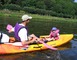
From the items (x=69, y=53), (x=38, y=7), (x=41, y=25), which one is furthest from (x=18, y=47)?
(x=38, y=7)

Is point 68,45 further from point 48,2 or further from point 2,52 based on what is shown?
point 48,2

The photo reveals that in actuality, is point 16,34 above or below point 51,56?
above

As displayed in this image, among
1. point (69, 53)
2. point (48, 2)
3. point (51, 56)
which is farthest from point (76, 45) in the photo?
point (48, 2)

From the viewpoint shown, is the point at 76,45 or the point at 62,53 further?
the point at 76,45

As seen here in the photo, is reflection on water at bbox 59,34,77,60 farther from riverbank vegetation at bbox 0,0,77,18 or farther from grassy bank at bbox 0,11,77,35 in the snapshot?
riverbank vegetation at bbox 0,0,77,18

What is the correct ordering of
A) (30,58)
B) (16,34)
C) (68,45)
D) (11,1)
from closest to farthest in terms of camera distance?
(30,58), (16,34), (68,45), (11,1)

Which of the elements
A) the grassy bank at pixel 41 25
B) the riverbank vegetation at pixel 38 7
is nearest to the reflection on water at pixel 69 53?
the grassy bank at pixel 41 25

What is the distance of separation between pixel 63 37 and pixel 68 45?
0.55 meters

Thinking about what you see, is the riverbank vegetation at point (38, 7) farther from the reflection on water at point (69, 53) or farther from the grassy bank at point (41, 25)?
the reflection on water at point (69, 53)

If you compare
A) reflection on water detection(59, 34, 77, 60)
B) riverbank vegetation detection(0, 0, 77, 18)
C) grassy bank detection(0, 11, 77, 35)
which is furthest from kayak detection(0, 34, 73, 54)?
riverbank vegetation detection(0, 0, 77, 18)

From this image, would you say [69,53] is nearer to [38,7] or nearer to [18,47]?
[18,47]

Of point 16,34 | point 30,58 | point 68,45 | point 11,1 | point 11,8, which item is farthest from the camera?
point 11,1

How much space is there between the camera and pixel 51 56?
36.2 ft

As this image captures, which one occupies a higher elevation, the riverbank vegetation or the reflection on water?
the reflection on water
